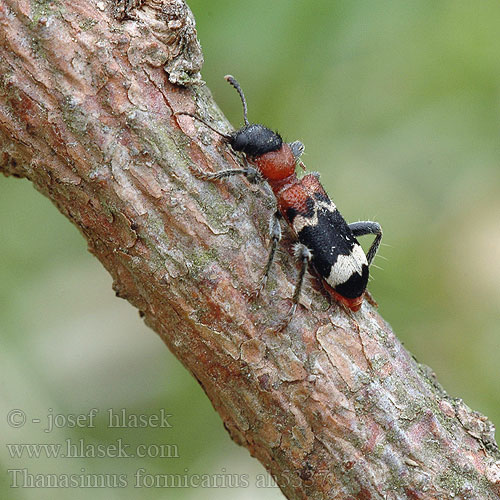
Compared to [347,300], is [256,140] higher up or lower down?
higher up

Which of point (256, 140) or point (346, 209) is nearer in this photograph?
point (256, 140)

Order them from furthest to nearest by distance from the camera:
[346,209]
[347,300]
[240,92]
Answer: [346,209]
[240,92]
[347,300]

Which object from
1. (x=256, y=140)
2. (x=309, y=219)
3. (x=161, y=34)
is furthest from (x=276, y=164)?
(x=161, y=34)

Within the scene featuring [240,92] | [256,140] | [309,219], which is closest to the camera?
[309,219]

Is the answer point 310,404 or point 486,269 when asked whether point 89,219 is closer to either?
point 310,404

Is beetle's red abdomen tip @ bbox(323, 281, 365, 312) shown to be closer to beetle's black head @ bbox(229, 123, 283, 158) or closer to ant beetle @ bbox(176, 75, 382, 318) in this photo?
ant beetle @ bbox(176, 75, 382, 318)

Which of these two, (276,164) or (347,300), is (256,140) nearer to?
(276,164)

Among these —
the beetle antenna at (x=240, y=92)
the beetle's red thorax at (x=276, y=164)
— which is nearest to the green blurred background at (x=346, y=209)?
the beetle antenna at (x=240, y=92)

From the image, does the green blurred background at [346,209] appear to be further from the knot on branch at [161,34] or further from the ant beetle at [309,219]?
the knot on branch at [161,34]
